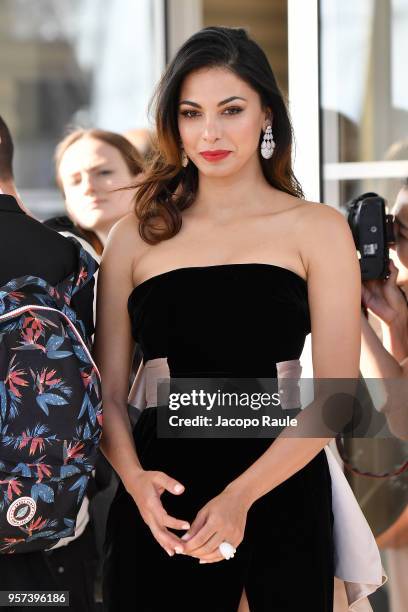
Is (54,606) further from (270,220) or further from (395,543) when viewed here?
(395,543)

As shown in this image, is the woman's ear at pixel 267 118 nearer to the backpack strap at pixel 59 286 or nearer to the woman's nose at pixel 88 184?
the backpack strap at pixel 59 286

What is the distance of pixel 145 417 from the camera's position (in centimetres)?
196

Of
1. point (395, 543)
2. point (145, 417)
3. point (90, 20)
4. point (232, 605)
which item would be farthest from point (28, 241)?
point (90, 20)

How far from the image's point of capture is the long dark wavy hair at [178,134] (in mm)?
1890

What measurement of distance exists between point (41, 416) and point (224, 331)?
0.35m

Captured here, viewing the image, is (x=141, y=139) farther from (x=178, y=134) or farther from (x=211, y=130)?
(x=211, y=130)

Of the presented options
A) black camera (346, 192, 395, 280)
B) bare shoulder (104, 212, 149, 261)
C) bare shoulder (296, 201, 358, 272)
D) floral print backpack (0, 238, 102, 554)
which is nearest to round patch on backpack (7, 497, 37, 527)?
floral print backpack (0, 238, 102, 554)

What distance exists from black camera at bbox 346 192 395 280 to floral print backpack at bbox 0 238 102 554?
647mm


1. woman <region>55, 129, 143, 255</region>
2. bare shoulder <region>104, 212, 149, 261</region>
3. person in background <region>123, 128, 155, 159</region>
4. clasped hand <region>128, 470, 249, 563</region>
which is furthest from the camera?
person in background <region>123, 128, 155, 159</region>

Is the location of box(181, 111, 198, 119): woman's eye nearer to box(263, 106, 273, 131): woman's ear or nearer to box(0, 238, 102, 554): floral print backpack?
box(263, 106, 273, 131): woman's ear

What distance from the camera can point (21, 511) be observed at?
174 centimetres

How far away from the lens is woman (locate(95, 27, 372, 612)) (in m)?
1.81

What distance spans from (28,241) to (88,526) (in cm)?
93

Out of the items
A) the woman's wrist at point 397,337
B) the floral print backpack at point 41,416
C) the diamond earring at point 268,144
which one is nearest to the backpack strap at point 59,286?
the floral print backpack at point 41,416
